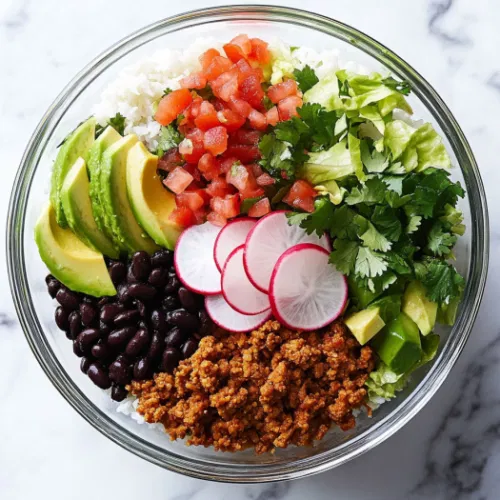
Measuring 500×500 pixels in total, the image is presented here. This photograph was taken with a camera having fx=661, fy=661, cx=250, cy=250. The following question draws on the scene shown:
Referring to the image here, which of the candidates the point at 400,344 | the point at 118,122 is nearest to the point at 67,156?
the point at 118,122

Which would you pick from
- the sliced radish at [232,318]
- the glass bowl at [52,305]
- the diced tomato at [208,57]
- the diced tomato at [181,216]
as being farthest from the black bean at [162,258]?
the diced tomato at [208,57]

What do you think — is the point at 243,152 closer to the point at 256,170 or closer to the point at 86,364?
the point at 256,170

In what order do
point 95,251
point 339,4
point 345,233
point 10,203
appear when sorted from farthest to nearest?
point 339,4 < point 10,203 < point 95,251 < point 345,233

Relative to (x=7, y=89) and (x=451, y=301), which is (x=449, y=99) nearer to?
(x=451, y=301)

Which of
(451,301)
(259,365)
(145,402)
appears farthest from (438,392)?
(145,402)

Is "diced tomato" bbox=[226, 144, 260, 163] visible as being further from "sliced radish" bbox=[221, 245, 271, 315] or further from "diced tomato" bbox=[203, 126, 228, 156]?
"sliced radish" bbox=[221, 245, 271, 315]

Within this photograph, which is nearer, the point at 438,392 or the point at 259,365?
the point at 259,365
